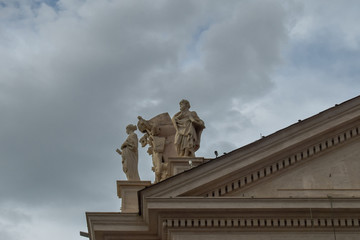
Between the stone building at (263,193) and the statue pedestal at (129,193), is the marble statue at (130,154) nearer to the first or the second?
the statue pedestal at (129,193)

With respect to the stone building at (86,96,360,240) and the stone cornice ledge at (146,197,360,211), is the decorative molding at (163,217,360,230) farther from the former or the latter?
the stone cornice ledge at (146,197,360,211)

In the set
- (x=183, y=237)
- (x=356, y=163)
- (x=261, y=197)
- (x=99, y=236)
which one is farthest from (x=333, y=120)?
(x=99, y=236)

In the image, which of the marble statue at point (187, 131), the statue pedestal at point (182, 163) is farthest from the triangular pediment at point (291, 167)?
the marble statue at point (187, 131)

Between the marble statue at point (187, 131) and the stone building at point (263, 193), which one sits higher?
the marble statue at point (187, 131)

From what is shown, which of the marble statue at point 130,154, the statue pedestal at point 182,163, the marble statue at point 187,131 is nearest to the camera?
the statue pedestal at point 182,163

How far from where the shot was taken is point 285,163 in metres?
22.2

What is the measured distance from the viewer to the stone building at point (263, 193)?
20.9 meters

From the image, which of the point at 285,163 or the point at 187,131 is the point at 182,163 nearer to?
the point at 187,131

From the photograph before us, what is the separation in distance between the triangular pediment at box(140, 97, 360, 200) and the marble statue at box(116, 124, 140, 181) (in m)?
2.67

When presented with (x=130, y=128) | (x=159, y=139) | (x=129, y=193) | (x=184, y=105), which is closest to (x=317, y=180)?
(x=184, y=105)

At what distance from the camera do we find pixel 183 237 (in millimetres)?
20750

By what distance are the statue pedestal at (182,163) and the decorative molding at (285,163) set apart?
4.43 feet

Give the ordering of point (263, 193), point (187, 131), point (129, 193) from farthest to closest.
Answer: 1. point (187, 131)
2. point (129, 193)
3. point (263, 193)

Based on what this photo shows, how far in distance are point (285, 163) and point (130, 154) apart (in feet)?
15.5
